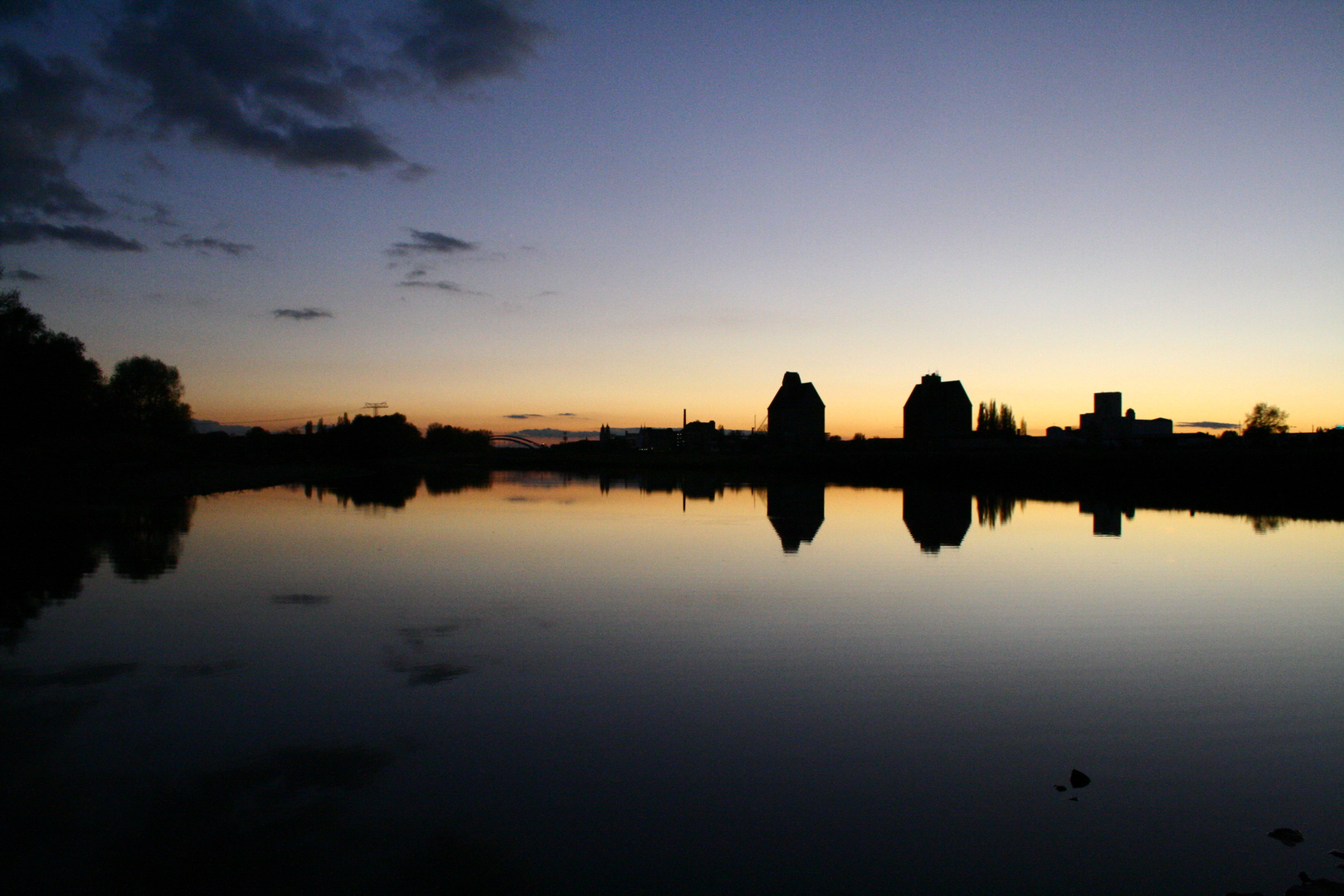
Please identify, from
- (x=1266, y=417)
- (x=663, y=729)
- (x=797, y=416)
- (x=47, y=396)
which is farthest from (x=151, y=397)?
(x=1266, y=417)

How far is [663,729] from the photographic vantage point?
9.34 meters

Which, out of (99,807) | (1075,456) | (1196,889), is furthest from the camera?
(1075,456)

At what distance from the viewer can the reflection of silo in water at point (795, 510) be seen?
29453mm

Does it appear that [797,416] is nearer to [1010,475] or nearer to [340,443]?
[1010,475]

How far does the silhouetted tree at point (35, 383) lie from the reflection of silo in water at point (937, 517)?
169ft

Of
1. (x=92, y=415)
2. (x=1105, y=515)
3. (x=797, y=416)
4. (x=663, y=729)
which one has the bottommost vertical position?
(x=663, y=729)

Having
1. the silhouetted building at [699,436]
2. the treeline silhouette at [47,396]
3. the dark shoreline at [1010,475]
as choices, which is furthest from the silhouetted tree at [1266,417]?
the treeline silhouette at [47,396]

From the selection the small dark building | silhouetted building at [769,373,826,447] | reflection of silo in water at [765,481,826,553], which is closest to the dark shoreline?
reflection of silo in water at [765,481,826,553]

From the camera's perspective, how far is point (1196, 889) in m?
6.20

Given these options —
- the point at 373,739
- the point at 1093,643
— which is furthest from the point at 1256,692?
the point at 373,739

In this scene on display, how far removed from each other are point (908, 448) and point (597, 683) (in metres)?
95.4

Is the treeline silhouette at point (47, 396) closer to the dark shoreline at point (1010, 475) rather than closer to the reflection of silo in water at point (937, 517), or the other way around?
the dark shoreline at point (1010, 475)

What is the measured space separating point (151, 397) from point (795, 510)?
10421 cm

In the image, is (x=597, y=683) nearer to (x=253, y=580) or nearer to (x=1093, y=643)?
(x=1093, y=643)
